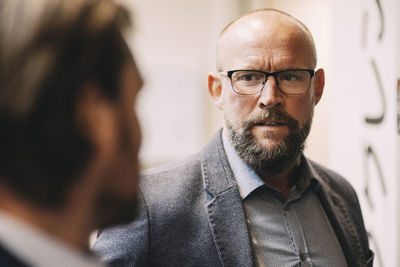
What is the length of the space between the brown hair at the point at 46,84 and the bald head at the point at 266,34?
59 centimetres

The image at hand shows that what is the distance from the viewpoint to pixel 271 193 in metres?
0.97

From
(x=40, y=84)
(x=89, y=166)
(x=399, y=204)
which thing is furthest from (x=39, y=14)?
(x=399, y=204)

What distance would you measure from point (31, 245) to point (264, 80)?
27.9 inches

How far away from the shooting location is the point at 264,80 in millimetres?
954

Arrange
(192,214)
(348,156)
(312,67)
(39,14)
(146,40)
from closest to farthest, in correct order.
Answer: (39,14)
(192,214)
(312,67)
(348,156)
(146,40)

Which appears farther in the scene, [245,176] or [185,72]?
[185,72]

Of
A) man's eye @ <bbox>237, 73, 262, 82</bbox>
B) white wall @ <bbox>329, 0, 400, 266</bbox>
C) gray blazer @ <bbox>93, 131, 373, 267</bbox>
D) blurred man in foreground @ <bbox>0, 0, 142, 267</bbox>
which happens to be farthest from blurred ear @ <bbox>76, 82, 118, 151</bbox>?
white wall @ <bbox>329, 0, 400, 266</bbox>

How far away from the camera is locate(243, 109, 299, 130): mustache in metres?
0.94

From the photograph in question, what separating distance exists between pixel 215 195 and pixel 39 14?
62cm

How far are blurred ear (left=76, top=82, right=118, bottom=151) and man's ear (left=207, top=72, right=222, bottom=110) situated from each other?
2.11 feet

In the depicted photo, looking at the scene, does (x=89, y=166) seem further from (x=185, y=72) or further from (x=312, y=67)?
(x=185, y=72)

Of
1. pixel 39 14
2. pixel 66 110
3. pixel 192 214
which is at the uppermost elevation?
pixel 39 14

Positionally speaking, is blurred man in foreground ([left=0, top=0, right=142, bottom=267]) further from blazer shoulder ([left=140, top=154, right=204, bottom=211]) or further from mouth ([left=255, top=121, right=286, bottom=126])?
mouth ([left=255, top=121, right=286, bottom=126])

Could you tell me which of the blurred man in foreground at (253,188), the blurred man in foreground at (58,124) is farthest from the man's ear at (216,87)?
the blurred man in foreground at (58,124)
